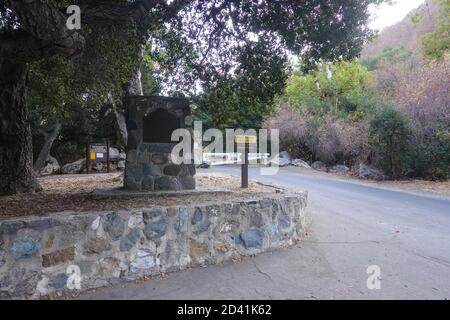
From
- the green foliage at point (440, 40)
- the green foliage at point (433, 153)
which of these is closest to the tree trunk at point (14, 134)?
the green foliage at point (433, 153)

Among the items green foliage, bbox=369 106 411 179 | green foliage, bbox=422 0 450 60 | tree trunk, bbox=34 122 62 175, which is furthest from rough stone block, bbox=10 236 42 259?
green foliage, bbox=422 0 450 60

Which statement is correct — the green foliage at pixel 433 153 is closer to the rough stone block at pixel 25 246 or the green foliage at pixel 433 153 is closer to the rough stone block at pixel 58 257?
the rough stone block at pixel 58 257

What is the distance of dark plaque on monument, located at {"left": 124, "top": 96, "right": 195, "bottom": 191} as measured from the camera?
24.7 ft

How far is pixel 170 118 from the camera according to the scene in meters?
7.70

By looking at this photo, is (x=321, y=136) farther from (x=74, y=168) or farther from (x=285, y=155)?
(x=74, y=168)

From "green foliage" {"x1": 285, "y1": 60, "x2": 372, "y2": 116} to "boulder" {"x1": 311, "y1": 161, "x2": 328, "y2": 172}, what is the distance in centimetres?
414

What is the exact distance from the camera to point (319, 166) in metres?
21.7

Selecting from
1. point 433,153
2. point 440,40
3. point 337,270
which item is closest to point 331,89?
point 440,40

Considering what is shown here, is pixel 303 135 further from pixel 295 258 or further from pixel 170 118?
pixel 295 258

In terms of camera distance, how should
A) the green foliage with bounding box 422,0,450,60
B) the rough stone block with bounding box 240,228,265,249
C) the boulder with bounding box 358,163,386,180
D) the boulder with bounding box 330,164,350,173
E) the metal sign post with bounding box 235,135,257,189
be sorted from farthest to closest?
the green foliage with bounding box 422,0,450,60
the boulder with bounding box 330,164,350,173
the boulder with bounding box 358,163,386,180
the metal sign post with bounding box 235,135,257,189
the rough stone block with bounding box 240,228,265,249

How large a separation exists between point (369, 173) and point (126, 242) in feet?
47.2

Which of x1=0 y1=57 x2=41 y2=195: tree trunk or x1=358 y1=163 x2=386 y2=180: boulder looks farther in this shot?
x1=358 y1=163 x2=386 y2=180: boulder

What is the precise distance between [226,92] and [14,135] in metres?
4.61

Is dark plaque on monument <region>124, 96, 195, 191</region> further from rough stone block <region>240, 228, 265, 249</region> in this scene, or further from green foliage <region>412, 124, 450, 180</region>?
green foliage <region>412, 124, 450, 180</region>
